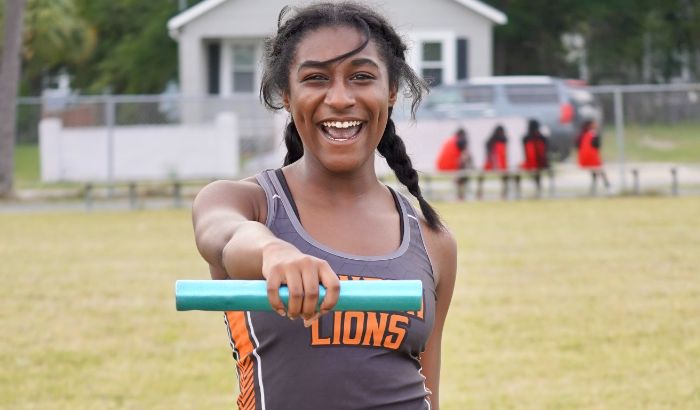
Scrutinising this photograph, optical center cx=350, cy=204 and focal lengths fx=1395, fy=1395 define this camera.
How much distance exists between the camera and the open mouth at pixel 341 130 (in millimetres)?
2863

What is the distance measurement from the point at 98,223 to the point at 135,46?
2857cm

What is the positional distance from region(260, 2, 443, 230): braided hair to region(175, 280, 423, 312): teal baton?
2.57 ft

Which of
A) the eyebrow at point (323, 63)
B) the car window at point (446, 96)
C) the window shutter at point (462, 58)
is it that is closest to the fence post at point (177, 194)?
the car window at point (446, 96)

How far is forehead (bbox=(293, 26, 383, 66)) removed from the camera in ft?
9.48

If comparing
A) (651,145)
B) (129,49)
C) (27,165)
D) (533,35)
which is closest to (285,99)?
(651,145)

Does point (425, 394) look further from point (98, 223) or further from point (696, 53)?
point (696, 53)

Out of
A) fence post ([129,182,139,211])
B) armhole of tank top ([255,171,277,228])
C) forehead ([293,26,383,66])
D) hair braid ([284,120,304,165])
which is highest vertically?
forehead ([293,26,383,66])

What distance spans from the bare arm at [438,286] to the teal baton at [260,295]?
3.23 feet

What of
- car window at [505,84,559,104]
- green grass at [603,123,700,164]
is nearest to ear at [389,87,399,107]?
green grass at [603,123,700,164]

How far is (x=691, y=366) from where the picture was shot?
8.48 meters

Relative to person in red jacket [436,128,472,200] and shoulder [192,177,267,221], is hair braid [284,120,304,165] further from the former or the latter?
person in red jacket [436,128,472,200]

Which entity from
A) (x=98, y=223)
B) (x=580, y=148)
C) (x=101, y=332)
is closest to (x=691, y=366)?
(x=101, y=332)

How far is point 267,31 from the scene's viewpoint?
32.6m

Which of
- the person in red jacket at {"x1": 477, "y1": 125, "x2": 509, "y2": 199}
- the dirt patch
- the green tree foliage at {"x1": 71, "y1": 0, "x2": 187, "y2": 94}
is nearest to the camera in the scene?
the person in red jacket at {"x1": 477, "y1": 125, "x2": 509, "y2": 199}
